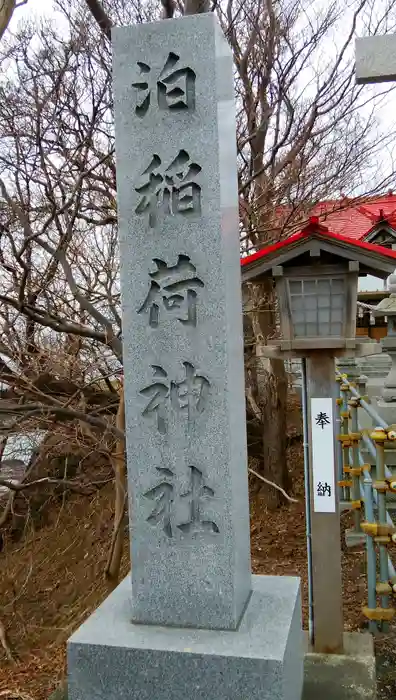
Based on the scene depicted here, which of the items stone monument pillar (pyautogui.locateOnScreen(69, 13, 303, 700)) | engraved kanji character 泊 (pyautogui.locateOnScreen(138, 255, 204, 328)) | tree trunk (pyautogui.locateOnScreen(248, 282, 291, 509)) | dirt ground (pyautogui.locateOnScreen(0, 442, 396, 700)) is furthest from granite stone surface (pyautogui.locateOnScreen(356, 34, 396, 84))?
tree trunk (pyautogui.locateOnScreen(248, 282, 291, 509))

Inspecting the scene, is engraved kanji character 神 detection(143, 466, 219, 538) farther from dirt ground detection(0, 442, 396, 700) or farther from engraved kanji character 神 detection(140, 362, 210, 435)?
dirt ground detection(0, 442, 396, 700)

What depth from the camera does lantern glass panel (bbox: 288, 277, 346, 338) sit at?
3.02m

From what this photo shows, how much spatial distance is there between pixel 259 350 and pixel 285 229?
3516 mm

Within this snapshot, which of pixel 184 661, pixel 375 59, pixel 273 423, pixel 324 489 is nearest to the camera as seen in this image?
pixel 184 661

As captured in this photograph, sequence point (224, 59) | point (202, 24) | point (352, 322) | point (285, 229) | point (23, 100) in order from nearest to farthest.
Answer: point (202, 24)
point (224, 59)
point (352, 322)
point (23, 100)
point (285, 229)

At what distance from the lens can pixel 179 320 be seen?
2.24 m

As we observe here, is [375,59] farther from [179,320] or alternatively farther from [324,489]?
[324,489]

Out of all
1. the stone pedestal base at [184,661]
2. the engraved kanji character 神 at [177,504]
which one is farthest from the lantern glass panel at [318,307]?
the stone pedestal base at [184,661]

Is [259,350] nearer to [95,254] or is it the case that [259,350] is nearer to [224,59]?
[224,59]

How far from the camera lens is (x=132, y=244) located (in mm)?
2270

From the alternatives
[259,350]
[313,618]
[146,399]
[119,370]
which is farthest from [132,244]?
[119,370]

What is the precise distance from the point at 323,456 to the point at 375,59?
2447mm

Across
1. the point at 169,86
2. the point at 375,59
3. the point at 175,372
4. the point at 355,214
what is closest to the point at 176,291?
the point at 175,372

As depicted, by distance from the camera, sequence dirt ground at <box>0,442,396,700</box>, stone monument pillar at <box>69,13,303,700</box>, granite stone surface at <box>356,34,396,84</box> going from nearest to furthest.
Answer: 1. stone monument pillar at <box>69,13,303,700</box>
2. granite stone surface at <box>356,34,396,84</box>
3. dirt ground at <box>0,442,396,700</box>
